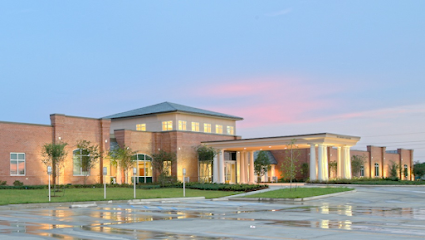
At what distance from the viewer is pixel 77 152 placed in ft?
153

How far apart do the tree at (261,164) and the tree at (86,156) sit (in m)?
25.9

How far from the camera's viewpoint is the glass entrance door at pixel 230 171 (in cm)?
6138

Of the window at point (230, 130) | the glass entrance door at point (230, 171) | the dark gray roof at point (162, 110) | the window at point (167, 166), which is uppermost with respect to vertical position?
the dark gray roof at point (162, 110)

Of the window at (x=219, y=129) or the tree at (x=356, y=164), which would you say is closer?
the window at (x=219, y=129)

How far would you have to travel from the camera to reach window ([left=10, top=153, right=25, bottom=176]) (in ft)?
138

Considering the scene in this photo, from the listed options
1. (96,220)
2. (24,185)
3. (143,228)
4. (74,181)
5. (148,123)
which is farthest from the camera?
(148,123)

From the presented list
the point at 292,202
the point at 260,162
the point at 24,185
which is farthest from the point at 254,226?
the point at 260,162

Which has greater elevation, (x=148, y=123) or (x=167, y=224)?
(x=148, y=123)

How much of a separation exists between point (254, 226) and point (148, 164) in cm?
3961

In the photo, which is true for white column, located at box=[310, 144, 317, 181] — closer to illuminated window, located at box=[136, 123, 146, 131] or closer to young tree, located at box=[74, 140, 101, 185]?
illuminated window, located at box=[136, 123, 146, 131]

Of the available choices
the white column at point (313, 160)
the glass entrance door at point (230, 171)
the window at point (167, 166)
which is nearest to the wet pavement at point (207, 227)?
the white column at point (313, 160)

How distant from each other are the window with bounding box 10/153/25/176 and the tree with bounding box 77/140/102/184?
515 cm

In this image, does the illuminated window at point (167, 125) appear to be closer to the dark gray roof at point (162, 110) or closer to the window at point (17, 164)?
the dark gray roof at point (162, 110)

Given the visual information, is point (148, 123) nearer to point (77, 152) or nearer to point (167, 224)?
point (77, 152)
